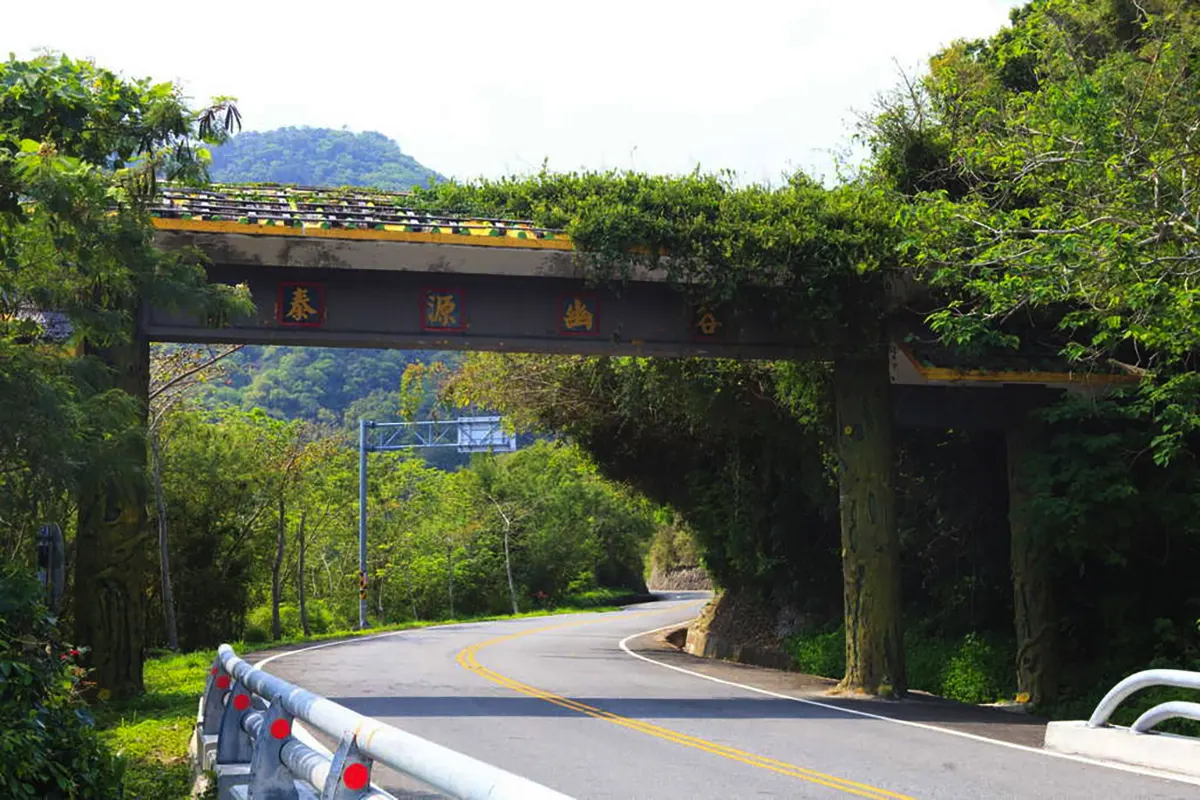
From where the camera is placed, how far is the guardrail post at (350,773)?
412 centimetres

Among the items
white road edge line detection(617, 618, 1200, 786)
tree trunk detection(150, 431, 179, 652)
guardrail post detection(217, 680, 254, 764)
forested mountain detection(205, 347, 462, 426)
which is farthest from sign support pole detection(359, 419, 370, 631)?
forested mountain detection(205, 347, 462, 426)

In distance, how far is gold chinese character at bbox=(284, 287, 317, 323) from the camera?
16.4m

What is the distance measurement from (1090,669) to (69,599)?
16.4 metres

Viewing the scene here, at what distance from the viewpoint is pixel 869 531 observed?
17562 millimetres

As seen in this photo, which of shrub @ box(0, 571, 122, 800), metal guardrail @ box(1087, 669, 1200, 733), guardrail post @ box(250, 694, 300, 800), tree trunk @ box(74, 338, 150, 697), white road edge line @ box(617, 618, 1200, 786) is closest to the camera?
guardrail post @ box(250, 694, 300, 800)

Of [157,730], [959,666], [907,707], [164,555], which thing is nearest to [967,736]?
[907,707]

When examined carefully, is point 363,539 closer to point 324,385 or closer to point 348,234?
point 348,234

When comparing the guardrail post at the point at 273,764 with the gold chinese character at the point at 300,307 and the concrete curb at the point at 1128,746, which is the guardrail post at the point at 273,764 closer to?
the concrete curb at the point at 1128,746

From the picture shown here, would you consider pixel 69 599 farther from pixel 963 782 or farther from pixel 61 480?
pixel 963 782

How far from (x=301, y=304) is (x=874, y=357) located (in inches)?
307

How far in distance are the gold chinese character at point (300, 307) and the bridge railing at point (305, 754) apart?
7888 millimetres

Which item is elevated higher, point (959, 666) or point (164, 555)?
point (959, 666)

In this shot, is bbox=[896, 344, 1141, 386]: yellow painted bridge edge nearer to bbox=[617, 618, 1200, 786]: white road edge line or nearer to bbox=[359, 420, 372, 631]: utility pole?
bbox=[617, 618, 1200, 786]: white road edge line

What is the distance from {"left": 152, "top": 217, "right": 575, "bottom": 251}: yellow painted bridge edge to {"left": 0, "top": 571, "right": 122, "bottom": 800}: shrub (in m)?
8.61
